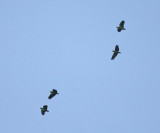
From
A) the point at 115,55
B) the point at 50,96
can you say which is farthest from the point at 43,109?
the point at 115,55

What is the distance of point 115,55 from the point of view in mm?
63906

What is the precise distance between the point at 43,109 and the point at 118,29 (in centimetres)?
1864

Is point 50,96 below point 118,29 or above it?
below

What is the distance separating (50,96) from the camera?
61.1 metres

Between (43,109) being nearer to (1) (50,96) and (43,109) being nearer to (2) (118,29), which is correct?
(1) (50,96)

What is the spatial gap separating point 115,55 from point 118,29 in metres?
4.69

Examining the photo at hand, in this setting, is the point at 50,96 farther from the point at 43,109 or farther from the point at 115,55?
the point at 115,55

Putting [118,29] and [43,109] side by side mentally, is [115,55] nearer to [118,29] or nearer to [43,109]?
[118,29]

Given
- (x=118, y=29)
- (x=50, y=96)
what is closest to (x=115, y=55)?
(x=118, y=29)

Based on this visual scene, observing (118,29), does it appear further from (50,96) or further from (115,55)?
(50,96)

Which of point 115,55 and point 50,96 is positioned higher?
point 115,55

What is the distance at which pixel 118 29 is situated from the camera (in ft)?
204

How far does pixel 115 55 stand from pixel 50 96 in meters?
13.4

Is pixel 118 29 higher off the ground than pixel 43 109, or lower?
higher
